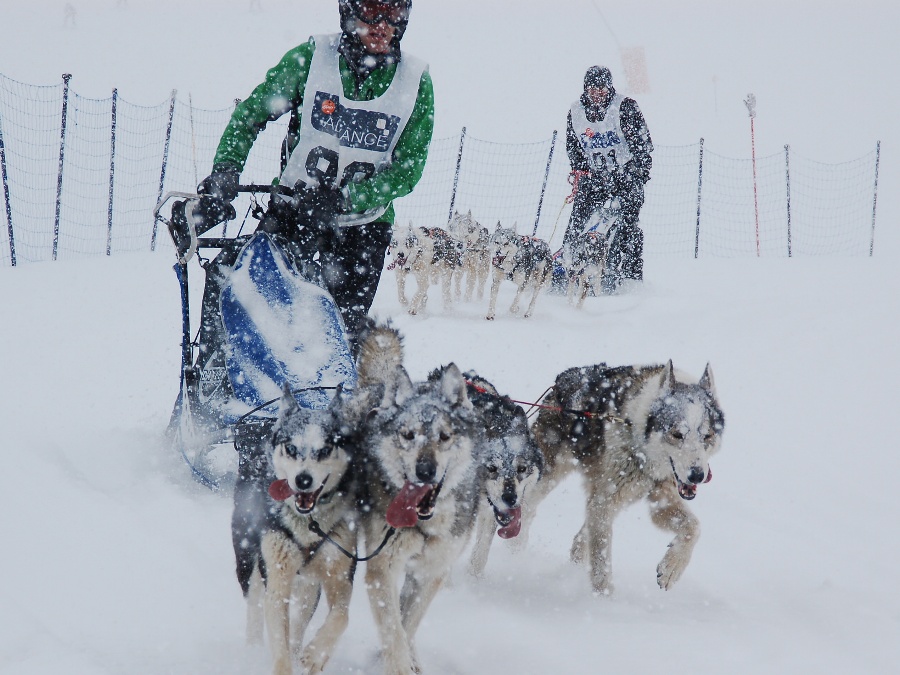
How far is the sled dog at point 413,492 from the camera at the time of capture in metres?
2.21

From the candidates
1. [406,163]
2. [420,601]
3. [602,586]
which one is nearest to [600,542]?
[602,586]

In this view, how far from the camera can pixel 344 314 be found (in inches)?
129

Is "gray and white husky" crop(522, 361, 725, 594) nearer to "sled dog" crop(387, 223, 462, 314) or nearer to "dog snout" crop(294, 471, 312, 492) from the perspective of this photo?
"dog snout" crop(294, 471, 312, 492)

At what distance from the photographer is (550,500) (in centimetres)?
415

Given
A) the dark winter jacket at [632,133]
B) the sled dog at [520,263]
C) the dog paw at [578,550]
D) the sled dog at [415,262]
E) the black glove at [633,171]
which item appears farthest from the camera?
the black glove at [633,171]

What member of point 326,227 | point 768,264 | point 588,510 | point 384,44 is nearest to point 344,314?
point 326,227

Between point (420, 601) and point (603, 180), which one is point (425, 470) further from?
point (603, 180)

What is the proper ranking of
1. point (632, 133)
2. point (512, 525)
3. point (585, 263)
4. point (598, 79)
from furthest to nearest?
point (632, 133), point (598, 79), point (585, 263), point (512, 525)

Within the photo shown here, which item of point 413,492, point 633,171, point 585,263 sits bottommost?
point 413,492

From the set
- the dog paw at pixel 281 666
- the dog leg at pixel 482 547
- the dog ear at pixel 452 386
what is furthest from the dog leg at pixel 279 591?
the dog leg at pixel 482 547

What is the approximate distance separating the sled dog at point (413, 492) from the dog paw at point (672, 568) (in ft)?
2.87

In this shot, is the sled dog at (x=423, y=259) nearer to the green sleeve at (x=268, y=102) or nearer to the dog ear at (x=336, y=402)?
the green sleeve at (x=268, y=102)

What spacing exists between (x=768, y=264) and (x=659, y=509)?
25.5 feet

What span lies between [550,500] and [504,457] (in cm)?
162
